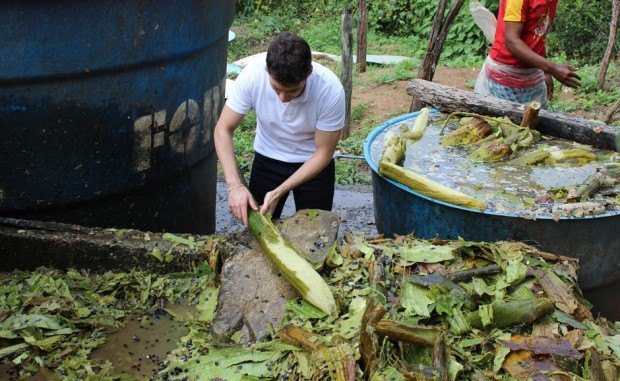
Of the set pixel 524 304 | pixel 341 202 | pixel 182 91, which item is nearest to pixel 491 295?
pixel 524 304

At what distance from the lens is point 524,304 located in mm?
3176

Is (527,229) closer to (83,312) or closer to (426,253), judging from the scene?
(426,253)

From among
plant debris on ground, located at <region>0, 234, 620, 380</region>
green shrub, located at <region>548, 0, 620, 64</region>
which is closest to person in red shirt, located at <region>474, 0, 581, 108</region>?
plant debris on ground, located at <region>0, 234, 620, 380</region>

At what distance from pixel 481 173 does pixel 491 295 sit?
1254mm

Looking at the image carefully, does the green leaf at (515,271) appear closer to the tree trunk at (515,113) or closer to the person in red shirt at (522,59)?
the tree trunk at (515,113)

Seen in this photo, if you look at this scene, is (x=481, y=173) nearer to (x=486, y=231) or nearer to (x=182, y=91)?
(x=486, y=231)

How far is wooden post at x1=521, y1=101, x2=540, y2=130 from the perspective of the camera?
482 cm

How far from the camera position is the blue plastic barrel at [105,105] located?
151 inches

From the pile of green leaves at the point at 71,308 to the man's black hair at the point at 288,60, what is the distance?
1.15 m

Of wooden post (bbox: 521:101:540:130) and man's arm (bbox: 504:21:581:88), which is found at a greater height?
man's arm (bbox: 504:21:581:88)

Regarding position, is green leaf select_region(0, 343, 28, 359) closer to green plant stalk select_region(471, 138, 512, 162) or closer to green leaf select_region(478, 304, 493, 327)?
green leaf select_region(478, 304, 493, 327)

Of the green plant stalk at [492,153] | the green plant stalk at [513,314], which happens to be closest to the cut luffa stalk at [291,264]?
the green plant stalk at [513,314]

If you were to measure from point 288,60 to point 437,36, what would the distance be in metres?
4.21

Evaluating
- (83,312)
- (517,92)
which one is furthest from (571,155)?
(83,312)
